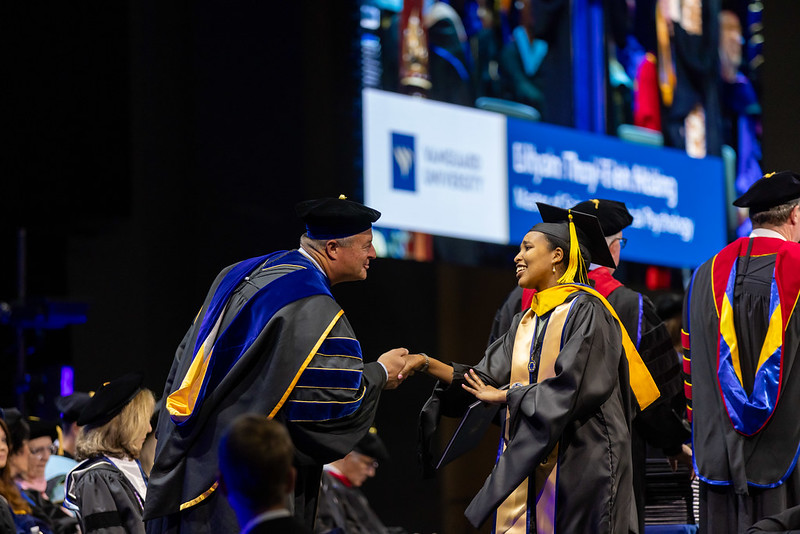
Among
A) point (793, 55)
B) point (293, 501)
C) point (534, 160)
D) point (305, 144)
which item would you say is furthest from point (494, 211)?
point (293, 501)

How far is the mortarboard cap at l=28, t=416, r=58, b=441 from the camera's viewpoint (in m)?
6.57

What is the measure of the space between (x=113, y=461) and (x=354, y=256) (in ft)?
4.84

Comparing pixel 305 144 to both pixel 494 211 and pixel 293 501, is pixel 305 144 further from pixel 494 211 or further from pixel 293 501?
pixel 293 501

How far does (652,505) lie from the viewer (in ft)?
18.1

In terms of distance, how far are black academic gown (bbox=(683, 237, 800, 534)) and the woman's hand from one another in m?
1.01

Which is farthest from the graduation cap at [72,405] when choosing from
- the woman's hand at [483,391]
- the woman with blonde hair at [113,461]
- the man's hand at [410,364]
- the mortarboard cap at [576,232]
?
the mortarboard cap at [576,232]

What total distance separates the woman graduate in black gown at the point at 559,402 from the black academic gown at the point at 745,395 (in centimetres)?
43

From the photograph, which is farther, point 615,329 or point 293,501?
point 615,329

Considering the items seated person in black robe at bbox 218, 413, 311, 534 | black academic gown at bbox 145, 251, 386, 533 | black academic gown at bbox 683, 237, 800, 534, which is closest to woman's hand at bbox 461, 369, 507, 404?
black academic gown at bbox 145, 251, 386, 533

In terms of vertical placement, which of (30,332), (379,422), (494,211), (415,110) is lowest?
(379,422)

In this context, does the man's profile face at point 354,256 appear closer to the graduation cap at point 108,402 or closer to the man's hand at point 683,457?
the graduation cap at point 108,402

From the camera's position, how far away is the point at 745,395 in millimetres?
4461

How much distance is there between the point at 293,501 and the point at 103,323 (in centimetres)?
468

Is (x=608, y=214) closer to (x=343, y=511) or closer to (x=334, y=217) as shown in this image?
(x=334, y=217)
